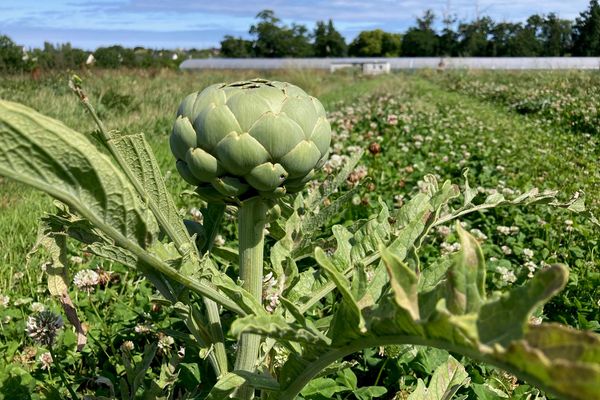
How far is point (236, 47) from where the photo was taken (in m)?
34.0

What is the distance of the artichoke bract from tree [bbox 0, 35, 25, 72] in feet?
28.6

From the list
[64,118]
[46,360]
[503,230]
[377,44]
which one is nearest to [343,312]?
[46,360]

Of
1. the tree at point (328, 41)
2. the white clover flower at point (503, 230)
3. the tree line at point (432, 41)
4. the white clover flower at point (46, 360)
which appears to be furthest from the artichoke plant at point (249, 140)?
the tree at point (328, 41)

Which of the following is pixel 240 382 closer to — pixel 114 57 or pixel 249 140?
pixel 249 140

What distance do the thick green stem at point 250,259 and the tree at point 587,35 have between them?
2650 cm

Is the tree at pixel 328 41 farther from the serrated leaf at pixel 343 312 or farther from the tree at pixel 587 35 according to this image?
the serrated leaf at pixel 343 312

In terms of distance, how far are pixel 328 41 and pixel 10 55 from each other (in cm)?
2989

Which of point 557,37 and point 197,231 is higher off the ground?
point 557,37

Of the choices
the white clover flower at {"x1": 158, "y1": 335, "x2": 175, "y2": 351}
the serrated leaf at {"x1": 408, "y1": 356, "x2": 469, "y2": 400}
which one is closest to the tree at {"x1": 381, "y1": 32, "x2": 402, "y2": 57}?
the white clover flower at {"x1": 158, "y1": 335, "x2": 175, "y2": 351}

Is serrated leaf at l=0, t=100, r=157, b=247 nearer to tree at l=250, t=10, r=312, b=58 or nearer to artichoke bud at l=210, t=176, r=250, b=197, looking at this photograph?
artichoke bud at l=210, t=176, r=250, b=197

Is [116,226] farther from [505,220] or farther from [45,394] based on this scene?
[505,220]

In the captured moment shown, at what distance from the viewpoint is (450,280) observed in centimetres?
45

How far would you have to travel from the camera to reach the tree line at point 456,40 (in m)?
30.9

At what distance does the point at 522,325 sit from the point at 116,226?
377mm
